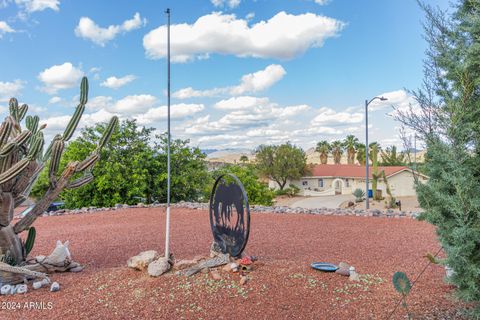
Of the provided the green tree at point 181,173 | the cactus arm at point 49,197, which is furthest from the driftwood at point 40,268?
the green tree at point 181,173

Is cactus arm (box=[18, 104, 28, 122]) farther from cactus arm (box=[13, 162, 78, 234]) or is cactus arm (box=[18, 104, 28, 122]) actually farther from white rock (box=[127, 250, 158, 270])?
white rock (box=[127, 250, 158, 270])

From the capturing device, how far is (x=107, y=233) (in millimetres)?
10812

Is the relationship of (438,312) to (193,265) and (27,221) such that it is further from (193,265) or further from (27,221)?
(27,221)

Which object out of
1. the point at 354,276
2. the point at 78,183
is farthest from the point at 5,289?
the point at 354,276

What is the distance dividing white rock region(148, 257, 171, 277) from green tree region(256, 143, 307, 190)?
37.1 meters

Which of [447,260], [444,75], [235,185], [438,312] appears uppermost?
[444,75]

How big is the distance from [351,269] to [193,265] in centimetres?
247

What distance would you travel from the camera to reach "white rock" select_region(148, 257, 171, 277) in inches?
231

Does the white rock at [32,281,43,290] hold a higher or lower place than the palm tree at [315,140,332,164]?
lower

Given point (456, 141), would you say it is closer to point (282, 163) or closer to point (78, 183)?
point (78, 183)

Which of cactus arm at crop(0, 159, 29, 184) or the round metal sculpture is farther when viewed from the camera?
the round metal sculpture

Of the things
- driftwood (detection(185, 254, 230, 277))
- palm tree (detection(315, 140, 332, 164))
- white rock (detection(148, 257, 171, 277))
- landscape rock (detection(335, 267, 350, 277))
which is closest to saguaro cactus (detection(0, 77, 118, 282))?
white rock (detection(148, 257, 171, 277))

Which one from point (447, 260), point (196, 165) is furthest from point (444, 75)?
point (196, 165)

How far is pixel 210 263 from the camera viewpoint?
6082 mm
